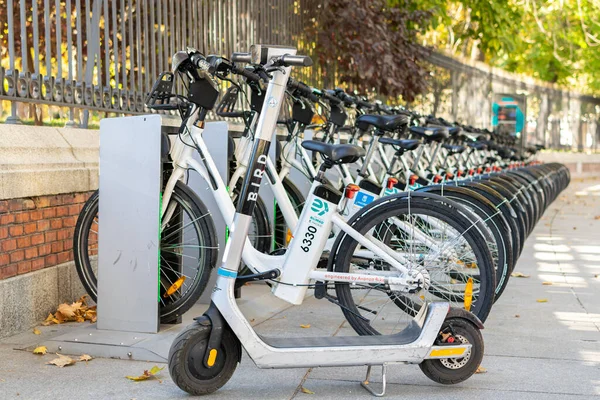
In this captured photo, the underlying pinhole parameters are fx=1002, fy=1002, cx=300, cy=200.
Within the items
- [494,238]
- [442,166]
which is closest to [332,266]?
[494,238]

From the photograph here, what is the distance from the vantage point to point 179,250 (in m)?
5.30

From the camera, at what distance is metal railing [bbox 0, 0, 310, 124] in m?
5.63

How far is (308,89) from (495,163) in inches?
255

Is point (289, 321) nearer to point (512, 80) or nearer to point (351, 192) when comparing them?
point (351, 192)

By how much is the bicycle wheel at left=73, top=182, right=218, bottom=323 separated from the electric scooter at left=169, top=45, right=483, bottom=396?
2.18 ft

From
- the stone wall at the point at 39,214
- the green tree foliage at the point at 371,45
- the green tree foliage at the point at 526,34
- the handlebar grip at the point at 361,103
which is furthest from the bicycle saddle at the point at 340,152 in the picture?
the green tree foliage at the point at 526,34

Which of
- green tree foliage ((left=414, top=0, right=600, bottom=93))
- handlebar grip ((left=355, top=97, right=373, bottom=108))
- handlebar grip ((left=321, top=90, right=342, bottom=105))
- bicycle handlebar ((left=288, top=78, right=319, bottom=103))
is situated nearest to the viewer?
bicycle handlebar ((left=288, top=78, right=319, bottom=103))

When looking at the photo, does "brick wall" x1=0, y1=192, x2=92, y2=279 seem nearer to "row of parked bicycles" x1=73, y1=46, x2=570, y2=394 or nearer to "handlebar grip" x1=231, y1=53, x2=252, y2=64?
"row of parked bicycles" x1=73, y1=46, x2=570, y2=394

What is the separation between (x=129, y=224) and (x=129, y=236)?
60mm

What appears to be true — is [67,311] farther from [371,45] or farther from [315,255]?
[371,45]

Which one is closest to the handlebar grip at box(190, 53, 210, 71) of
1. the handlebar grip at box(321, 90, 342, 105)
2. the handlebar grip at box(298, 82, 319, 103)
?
the handlebar grip at box(298, 82, 319, 103)

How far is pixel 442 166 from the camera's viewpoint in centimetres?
893

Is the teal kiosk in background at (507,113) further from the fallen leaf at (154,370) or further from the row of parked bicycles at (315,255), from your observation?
the fallen leaf at (154,370)

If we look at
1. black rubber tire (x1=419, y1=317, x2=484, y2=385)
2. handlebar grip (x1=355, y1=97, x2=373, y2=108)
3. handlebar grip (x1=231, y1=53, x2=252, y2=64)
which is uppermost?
handlebar grip (x1=231, y1=53, x2=252, y2=64)
